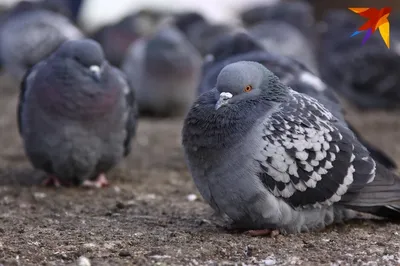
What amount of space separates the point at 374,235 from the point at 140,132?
596 cm

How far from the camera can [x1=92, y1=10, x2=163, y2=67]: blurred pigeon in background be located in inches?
654

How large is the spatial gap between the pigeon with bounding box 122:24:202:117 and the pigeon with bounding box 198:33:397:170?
3.91m

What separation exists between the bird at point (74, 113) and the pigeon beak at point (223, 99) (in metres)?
2.11

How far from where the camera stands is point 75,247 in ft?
15.5

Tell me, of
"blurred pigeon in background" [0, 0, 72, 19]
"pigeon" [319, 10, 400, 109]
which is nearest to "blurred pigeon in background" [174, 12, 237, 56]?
"pigeon" [319, 10, 400, 109]

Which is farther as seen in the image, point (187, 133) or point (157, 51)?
point (157, 51)

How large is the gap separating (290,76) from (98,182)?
2.14m

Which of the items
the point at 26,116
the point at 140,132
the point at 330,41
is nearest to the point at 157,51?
the point at 140,132

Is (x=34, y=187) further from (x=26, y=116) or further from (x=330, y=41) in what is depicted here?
(x=330, y=41)

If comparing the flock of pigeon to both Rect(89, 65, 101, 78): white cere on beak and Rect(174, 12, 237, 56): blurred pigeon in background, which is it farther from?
Rect(174, 12, 237, 56): blurred pigeon in background

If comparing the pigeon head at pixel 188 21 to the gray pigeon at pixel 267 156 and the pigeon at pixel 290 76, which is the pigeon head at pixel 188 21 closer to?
the pigeon at pixel 290 76

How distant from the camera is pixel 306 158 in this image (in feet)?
16.3

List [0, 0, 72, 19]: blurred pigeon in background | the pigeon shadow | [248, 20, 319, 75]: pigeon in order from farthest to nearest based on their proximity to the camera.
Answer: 1. [0, 0, 72, 19]: blurred pigeon in background
2. [248, 20, 319, 75]: pigeon
3. the pigeon shadow

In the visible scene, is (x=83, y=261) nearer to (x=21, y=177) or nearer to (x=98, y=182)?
(x=98, y=182)
